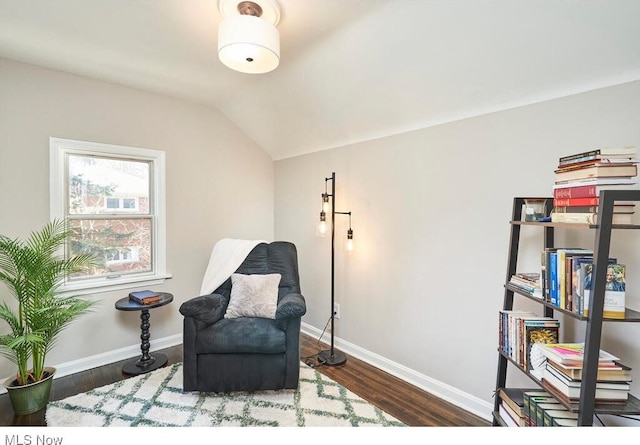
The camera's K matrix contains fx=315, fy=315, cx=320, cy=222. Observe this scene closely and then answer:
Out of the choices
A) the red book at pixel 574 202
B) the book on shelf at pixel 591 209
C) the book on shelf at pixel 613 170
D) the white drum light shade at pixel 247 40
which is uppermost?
the white drum light shade at pixel 247 40

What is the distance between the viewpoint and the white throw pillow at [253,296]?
8.18 feet

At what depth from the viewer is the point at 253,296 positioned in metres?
2.55

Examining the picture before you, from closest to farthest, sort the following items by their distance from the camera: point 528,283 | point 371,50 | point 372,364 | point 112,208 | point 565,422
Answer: point 565,422
point 528,283
point 371,50
point 372,364
point 112,208

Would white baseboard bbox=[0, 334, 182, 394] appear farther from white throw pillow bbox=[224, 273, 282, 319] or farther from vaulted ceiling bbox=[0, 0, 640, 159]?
vaulted ceiling bbox=[0, 0, 640, 159]

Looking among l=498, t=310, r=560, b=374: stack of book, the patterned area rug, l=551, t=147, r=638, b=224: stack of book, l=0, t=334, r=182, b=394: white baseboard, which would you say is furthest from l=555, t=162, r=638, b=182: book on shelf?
l=0, t=334, r=182, b=394: white baseboard

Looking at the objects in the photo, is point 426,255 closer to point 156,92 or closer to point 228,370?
point 228,370

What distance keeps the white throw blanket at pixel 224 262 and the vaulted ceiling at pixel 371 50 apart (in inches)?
54.8

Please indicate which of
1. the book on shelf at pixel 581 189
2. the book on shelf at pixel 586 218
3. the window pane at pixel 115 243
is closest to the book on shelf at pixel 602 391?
the book on shelf at pixel 586 218

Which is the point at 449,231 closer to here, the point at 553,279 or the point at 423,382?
the point at 553,279

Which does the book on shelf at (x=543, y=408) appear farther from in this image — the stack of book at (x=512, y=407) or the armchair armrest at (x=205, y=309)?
the armchair armrest at (x=205, y=309)

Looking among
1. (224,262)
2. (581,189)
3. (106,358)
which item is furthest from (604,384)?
(106,358)

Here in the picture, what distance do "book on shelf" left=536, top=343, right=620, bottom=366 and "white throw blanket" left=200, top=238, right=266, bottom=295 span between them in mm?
2213

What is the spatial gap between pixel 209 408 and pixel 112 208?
1.98m

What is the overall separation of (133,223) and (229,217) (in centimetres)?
96
